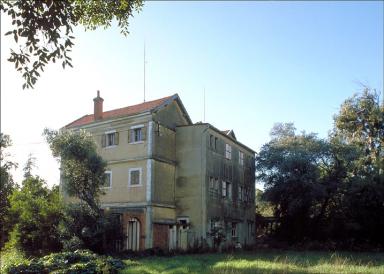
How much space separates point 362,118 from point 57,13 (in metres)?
42.1

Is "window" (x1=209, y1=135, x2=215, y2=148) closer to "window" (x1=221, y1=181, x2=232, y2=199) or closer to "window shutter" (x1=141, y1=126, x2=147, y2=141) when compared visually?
"window" (x1=221, y1=181, x2=232, y2=199)

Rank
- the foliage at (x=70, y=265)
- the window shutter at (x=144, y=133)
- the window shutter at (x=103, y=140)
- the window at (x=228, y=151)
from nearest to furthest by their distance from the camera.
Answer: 1. the foliage at (x=70, y=265)
2. the window shutter at (x=144, y=133)
3. the window shutter at (x=103, y=140)
4. the window at (x=228, y=151)

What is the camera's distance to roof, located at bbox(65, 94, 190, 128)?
33000 mm

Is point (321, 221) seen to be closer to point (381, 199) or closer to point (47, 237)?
point (381, 199)

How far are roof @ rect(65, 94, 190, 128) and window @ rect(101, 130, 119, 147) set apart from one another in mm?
1178

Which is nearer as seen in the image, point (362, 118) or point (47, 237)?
point (47, 237)

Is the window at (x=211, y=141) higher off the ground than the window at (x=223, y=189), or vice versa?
the window at (x=211, y=141)

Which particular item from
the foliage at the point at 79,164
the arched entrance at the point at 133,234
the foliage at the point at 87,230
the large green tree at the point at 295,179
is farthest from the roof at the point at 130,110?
the large green tree at the point at 295,179

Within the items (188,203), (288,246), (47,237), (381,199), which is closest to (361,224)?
(381,199)

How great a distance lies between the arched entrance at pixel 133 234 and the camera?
30625 mm

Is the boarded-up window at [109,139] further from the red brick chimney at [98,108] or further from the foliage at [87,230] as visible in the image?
the foliage at [87,230]

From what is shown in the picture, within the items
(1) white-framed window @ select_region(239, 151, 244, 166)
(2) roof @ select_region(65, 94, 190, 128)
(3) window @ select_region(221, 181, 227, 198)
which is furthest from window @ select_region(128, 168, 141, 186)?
(1) white-framed window @ select_region(239, 151, 244, 166)

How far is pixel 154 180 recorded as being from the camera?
31.6m

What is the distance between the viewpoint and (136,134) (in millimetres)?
32781
